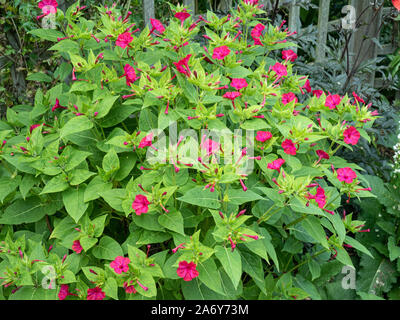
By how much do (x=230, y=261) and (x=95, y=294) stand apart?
1.57 feet

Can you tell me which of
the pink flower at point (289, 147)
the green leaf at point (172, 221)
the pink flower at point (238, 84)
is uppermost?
the pink flower at point (238, 84)

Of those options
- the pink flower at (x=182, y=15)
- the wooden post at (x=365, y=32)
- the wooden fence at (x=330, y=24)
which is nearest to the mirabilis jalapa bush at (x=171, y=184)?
the pink flower at (x=182, y=15)

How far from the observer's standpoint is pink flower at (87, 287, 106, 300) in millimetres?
1354

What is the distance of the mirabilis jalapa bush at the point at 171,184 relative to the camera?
133 cm

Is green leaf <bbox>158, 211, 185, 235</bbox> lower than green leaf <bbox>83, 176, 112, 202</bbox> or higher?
lower

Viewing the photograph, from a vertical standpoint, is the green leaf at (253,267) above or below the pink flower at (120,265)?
below

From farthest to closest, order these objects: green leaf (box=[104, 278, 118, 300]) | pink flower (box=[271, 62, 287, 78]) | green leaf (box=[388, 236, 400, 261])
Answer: green leaf (box=[388, 236, 400, 261])
pink flower (box=[271, 62, 287, 78])
green leaf (box=[104, 278, 118, 300])

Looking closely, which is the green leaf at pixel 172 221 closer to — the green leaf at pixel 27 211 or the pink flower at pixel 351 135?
the green leaf at pixel 27 211

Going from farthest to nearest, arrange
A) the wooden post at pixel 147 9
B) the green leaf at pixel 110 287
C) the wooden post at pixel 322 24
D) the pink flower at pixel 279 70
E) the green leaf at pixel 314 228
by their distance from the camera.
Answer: the wooden post at pixel 322 24 < the wooden post at pixel 147 9 < the pink flower at pixel 279 70 < the green leaf at pixel 314 228 < the green leaf at pixel 110 287

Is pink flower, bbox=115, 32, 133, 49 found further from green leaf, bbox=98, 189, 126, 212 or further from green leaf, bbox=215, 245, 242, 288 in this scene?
green leaf, bbox=215, 245, 242, 288

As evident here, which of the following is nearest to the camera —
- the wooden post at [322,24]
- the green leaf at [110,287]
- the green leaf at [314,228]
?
the green leaf at [110,287]

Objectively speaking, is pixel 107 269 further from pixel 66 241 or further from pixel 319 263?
pixel 319 263

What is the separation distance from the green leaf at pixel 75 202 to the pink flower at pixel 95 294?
0.25 m

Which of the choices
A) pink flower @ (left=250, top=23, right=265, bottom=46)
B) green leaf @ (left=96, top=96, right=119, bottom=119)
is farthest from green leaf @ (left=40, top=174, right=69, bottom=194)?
pink flower @ (left=250, top=23, right=265, bottom=46)
